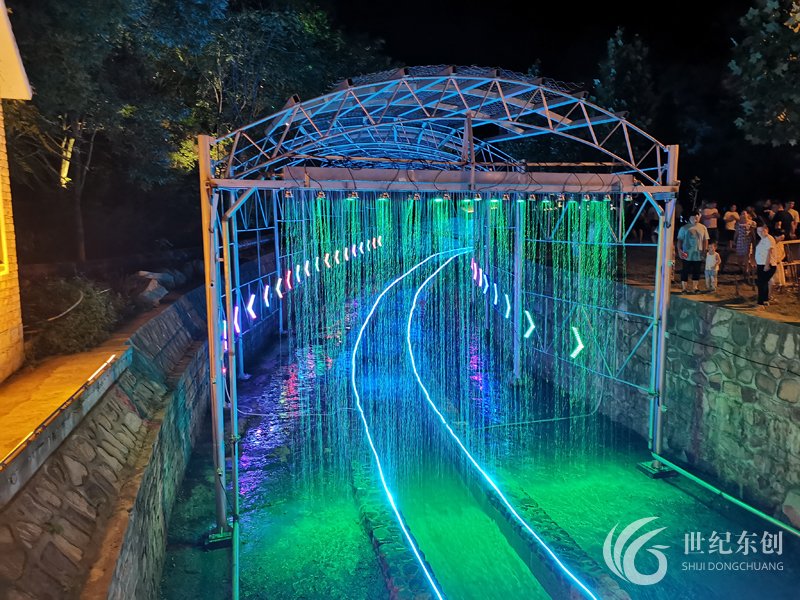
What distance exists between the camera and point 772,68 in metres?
9.95

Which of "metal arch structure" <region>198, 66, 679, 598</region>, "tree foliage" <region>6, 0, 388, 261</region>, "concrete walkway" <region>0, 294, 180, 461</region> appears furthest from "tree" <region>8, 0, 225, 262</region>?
"concrete walkway" <region>0, 294, 180, 461</region>

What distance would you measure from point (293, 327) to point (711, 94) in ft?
57.7

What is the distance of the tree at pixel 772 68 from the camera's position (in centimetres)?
953

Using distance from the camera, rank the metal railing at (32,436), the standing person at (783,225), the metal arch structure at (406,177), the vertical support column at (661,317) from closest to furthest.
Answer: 1. the metal railing at (32,436)
2. the metal arch structure at (406,177)
3. the vertical support column at (661,317)
4. the standing person at (783,225)

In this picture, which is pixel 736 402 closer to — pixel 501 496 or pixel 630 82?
pixel 501 496

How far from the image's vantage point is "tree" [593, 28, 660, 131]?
58.2 feet

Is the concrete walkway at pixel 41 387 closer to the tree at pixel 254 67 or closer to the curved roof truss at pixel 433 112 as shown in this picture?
the curved roof truss at pixel 433 112

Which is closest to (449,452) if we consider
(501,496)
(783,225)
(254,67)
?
(501,496)

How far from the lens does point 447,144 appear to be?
12453 millimetres

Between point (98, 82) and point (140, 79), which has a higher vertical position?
point (140, 79)

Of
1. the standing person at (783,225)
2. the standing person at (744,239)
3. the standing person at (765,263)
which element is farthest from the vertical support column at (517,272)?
the standing person at (783,225)

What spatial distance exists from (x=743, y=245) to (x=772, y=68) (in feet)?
10.2

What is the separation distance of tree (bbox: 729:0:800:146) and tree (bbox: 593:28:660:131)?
6881mm

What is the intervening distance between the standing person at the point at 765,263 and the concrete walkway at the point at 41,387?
28.0 ft
